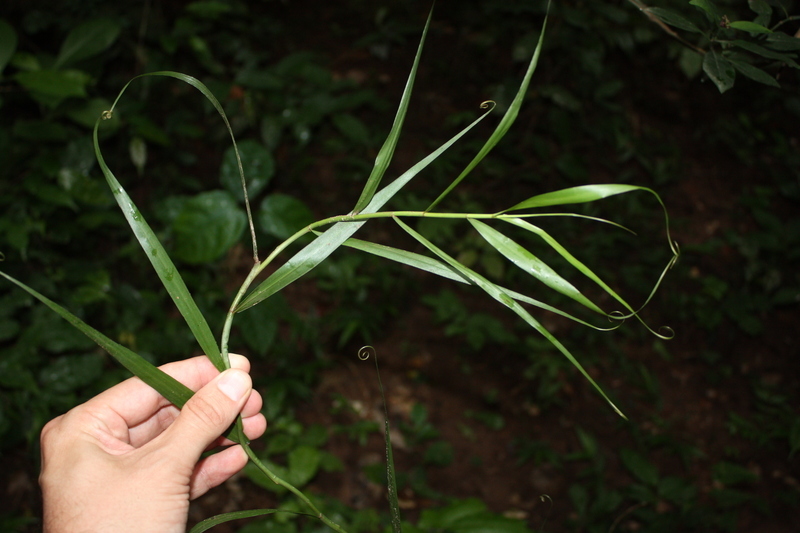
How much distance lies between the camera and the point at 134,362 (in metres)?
0.86

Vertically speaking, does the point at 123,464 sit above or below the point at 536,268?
below

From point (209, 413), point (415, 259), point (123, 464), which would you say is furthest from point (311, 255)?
point (123, 464)

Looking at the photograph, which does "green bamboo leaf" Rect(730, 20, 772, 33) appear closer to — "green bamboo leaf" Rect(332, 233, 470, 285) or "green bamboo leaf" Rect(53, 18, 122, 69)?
"green bamboo leaf" Rect(332, 233, 470, 285)

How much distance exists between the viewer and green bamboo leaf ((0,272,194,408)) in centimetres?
80

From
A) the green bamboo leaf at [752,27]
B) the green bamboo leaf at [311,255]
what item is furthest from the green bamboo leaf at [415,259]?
the green bamboo leaf at [752,27]

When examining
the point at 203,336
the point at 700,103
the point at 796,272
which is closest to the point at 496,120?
the point at 700,103

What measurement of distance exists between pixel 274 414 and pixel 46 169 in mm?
1359

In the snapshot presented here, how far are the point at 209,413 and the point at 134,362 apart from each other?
0.15 m

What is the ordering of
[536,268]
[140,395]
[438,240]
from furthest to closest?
[438,240] < [140,395] < [536,268]

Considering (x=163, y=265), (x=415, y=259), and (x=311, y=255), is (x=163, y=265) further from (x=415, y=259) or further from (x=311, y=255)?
(x=415, y=259)

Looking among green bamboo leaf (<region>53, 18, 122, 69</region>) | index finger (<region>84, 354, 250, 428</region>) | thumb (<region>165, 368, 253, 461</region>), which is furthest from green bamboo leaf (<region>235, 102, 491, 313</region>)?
green bamboo leaf (<region>53, 18, 122, 69</region>)

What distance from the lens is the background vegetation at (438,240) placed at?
2.17 metres

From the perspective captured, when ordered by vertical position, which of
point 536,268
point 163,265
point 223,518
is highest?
point 536,268

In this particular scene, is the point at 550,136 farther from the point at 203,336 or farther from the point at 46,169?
the point at 203,336
